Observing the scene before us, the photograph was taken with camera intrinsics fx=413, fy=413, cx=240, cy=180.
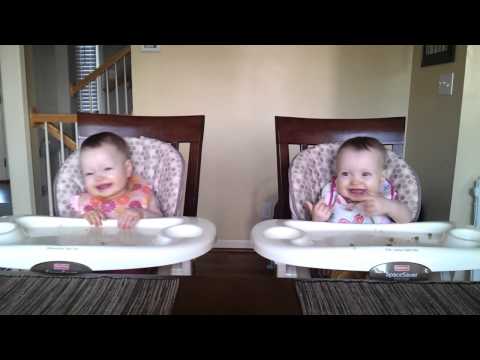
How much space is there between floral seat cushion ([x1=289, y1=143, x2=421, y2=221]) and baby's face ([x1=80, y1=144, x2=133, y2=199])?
51cm

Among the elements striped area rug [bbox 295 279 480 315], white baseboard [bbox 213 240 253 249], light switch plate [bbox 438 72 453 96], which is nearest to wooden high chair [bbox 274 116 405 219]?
light switch plate [bbox 438 72 453 96]

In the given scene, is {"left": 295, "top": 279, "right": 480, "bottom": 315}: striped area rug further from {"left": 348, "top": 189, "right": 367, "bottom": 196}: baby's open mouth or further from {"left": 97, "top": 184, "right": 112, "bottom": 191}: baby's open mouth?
{"left": 97, "top": 184, "right": 112, "bottom": 191}: baby's open mouth

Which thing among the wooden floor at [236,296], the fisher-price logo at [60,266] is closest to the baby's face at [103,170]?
the fisher-price logo at [60,266]

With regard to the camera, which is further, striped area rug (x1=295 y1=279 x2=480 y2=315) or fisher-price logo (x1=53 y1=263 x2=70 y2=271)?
fisher-price logo (x1=53 y1=263 x2=70 y2=271)

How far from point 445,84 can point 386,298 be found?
162 centimetres

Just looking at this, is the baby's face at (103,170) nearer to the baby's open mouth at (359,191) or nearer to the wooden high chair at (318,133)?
the wooden high chair at (318,133)

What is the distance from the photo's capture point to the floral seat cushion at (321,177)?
3.97 ft

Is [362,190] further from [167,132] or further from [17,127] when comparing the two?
[17,127]

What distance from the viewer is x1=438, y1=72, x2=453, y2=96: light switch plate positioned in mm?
1758

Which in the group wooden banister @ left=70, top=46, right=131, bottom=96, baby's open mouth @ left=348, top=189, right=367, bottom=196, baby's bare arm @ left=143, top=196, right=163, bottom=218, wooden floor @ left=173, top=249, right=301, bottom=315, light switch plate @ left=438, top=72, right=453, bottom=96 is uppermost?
wooden banister @ left=70, top=46, right=131, bottom=96

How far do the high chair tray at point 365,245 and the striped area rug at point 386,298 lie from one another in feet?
0.70
